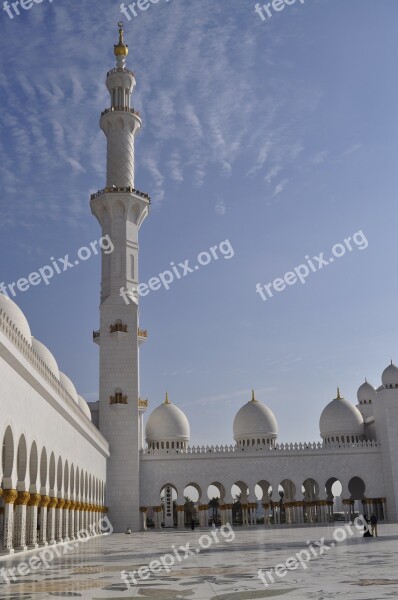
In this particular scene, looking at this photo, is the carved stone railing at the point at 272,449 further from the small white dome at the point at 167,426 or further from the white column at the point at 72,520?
the white column at the point at 72,520

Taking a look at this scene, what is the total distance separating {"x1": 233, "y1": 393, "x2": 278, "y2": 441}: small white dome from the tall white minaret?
626cm

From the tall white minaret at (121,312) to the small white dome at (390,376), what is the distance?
36.2 ft

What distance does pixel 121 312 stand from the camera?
28.1 m

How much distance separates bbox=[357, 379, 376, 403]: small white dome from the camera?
123ft

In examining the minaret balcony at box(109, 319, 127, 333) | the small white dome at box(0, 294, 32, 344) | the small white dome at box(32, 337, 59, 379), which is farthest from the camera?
the minaret balcony at box(109, 319, 127, 333)

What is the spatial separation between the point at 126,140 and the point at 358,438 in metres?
17.9

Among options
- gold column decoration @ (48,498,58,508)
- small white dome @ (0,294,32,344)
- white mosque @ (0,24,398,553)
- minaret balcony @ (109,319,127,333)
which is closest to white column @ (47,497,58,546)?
gold column decoration @ (48,498,58,508)

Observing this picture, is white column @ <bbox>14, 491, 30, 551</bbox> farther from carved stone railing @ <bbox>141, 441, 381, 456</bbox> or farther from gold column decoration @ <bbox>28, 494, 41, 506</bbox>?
carved stone railing @ <bbox>141, 441, 381, 456</bbox>

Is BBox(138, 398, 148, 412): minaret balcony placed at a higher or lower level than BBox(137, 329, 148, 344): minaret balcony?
lower

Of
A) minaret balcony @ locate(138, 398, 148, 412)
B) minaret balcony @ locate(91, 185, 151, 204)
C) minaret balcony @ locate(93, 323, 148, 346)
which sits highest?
minaret balcony @ locate(91, 185, 151, 204)

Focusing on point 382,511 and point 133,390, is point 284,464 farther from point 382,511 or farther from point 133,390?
point 133,390

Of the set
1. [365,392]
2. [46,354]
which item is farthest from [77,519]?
[365,392]

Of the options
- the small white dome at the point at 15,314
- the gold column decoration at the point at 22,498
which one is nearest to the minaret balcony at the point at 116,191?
the small white dome at the point at 15,314

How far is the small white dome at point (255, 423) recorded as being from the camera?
3253 cm
